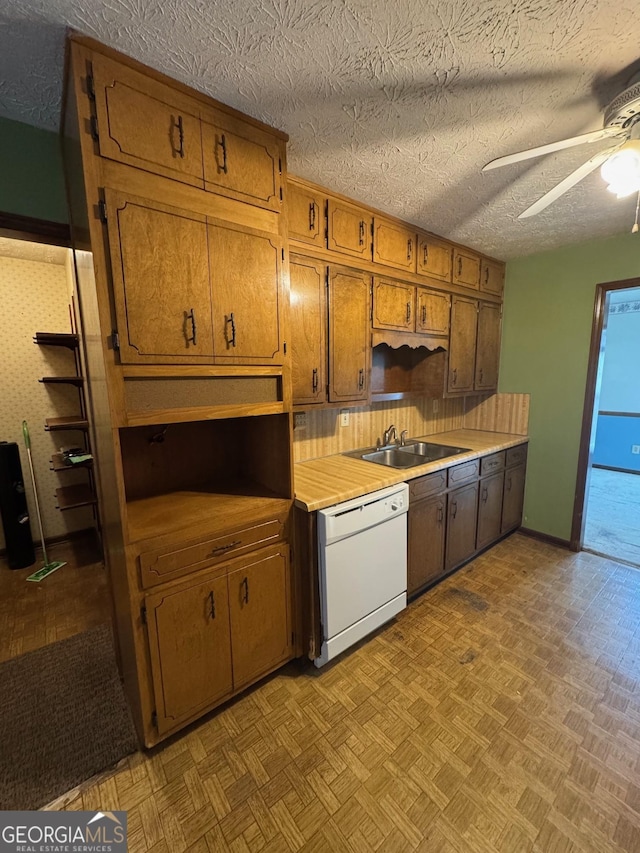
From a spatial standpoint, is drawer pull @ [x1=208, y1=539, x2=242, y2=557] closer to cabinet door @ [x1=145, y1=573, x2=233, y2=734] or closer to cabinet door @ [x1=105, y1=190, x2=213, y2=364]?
cabinet door @ [x1=145, y1=573, x2=233, y2=734]

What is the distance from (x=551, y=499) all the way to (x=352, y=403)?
228cm

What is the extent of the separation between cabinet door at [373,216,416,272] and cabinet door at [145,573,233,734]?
2133 mm

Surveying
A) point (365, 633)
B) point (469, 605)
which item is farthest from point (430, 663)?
point (469, 605)

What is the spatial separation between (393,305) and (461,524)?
1.72 meters

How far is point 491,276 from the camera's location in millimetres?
3186

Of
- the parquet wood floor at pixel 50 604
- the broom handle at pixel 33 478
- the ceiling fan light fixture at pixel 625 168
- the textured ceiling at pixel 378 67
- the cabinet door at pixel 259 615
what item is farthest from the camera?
the broom handle at pixel 33 478

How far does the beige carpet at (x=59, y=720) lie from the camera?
1381mm

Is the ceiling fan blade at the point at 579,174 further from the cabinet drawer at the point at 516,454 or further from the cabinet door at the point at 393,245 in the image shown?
the cabinet drawer at the point at 516,454

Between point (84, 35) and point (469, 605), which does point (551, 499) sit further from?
point (84, 35)

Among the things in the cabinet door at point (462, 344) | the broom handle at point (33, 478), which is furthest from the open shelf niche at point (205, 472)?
the broom handle at point (33, 478)

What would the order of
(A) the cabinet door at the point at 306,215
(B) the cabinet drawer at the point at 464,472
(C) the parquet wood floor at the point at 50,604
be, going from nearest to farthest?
1. (A) the cabinet door at the point at 306,215
2. (C) the parquet wood floor at the point at 50,604
3. (B) the cabinet drawer at the point at 464,472

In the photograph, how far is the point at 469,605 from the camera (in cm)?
240

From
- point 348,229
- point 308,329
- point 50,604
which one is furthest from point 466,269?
point 50,604

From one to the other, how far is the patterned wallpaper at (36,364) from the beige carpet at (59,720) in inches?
65.9
